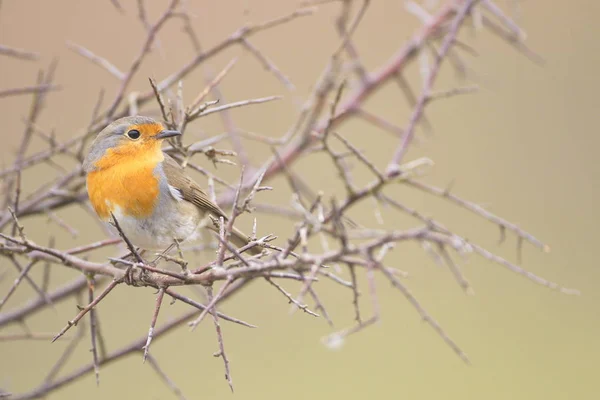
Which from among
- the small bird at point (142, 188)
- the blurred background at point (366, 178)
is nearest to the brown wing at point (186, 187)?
the small bird at point (142, 188)

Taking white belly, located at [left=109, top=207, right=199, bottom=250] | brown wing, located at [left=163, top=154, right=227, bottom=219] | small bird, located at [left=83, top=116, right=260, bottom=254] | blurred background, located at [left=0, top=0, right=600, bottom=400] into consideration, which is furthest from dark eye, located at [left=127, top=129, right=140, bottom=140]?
blurred background, located at [left=0, top=0, right=600, bottom=400]

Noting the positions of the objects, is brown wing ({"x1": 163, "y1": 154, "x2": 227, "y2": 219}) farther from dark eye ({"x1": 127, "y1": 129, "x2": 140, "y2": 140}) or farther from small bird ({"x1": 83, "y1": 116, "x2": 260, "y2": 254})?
dark eye ({"x1": 127, "y1": 129, "x2": 140, "y2": 140})

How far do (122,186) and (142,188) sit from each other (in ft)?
0.19

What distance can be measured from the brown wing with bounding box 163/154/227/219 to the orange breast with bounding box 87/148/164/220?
0.06 meters

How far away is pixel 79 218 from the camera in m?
5.19

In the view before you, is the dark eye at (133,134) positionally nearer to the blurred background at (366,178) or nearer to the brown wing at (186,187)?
the brown wing at (186,187)

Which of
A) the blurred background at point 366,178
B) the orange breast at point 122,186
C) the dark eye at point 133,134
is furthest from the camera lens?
the blurred background at point 366,178

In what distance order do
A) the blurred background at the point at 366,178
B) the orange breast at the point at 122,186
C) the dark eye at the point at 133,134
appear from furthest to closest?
1. the blurred background at the point at 366,178
2. the dark eye at the point at 133,134
3. the orange breast at the point at 122,186

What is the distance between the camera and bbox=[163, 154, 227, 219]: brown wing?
8.04 ft

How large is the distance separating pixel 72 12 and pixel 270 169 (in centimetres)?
281

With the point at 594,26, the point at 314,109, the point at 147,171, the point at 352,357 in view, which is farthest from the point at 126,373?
the point at 594,26

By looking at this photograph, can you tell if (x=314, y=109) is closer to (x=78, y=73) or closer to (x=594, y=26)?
(x=78, y=73)

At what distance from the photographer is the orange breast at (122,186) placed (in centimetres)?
235

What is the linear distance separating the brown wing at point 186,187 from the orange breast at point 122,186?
0.06 m
